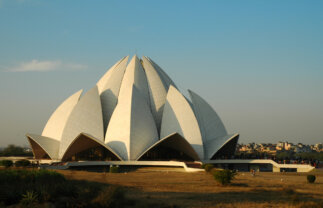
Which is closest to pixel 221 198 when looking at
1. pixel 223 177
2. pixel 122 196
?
pixel 122 196

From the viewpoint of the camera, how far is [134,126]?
31203mm

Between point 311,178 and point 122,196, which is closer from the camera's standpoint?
point 122,196

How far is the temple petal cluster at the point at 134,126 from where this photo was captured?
3125 centimetres

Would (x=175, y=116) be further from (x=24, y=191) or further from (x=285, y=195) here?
(x=24, y=191)

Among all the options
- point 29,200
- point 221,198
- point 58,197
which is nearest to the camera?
point 29,200

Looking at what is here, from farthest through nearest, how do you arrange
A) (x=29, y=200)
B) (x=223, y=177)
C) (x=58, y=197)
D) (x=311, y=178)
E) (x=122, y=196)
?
(x=311, y=178) → (x=223, y=177) → (x=122, y=196) → (x=58, y=197) → (x=29, y=200)

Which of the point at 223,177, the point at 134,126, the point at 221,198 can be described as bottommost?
the point at 221,198

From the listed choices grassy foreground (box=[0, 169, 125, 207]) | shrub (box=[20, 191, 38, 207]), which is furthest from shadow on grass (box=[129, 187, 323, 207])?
shrub (box=[20, 191, 38, 207])

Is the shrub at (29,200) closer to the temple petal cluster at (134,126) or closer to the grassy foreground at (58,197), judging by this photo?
the grassy foreground at (58,197)

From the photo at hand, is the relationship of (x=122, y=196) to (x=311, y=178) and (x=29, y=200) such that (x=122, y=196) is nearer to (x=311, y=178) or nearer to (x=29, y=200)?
(x=29, y=200)

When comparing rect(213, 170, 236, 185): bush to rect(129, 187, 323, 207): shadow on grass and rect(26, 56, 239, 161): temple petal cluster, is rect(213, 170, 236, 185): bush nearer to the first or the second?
rect(129, 187, 323, 207): shadow on grass

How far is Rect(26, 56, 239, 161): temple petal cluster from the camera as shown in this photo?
31.2m

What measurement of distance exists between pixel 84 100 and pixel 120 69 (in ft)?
23.8

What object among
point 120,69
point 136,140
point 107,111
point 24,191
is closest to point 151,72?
point 120,69
